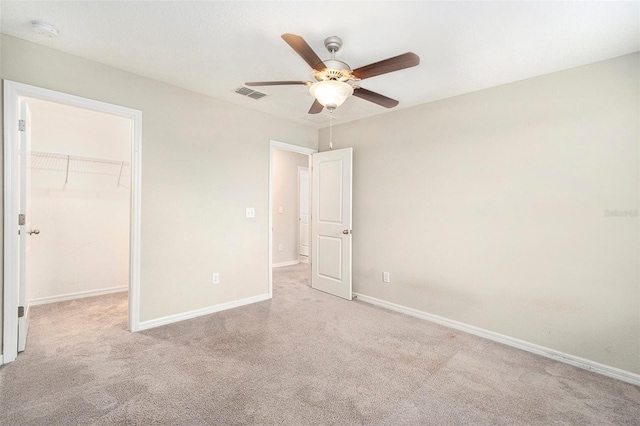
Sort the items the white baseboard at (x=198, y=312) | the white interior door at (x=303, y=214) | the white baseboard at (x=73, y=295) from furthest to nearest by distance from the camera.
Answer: the white interior door at (x=303, y=214) < the white baseboard at (x=73, y=295) < the white baseboard at (x=198, y=312)

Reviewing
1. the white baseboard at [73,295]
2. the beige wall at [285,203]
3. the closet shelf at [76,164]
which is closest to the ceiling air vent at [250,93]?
the closet shelf at [76,164]

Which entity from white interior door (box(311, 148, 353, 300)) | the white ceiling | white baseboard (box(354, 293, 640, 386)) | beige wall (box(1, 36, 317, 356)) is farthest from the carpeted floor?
the white ceiling

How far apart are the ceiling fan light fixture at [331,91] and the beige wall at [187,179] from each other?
1.81m

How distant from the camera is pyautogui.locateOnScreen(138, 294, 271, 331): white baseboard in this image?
2.96 m

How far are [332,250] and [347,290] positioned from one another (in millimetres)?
595

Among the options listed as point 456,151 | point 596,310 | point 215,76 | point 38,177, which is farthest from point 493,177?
point 38,177

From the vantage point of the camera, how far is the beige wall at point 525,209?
2285mm

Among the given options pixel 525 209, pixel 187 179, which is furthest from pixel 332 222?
pixel 525 209

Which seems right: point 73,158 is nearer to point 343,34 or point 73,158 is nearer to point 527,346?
point 343,34

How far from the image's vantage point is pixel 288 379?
6.97 ft

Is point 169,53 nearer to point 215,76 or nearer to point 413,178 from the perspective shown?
point 215,76

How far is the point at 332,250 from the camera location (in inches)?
166

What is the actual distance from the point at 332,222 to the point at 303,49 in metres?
2.73

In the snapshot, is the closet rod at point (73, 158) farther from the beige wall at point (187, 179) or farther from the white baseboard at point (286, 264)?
the white baseboard at point (286, 264)
